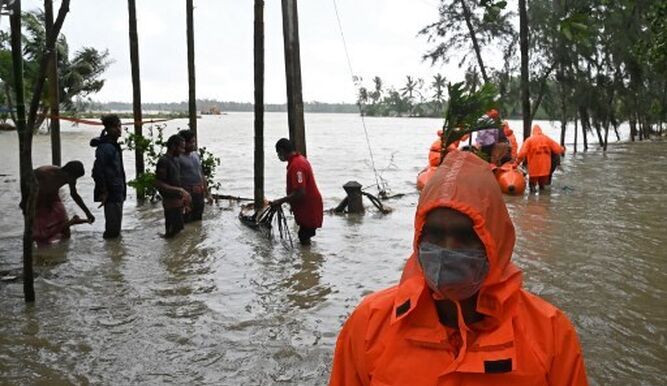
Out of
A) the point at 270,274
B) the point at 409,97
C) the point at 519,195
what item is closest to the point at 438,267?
the point at 270,274

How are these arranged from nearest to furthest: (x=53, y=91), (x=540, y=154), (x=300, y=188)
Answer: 1. (x=300, y=188)
2. (x=53, y=91)
3. (x=540, y=154)

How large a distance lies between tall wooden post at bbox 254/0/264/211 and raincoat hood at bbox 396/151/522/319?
8.95 m

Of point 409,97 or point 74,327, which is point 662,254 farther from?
point 409,97

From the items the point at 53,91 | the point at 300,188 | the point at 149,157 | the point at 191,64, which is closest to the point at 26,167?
the point at 300,188

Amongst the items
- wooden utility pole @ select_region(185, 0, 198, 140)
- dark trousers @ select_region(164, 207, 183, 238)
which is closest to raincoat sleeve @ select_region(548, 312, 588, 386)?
dark trousers @ select_region(164, 207, 183, 238)

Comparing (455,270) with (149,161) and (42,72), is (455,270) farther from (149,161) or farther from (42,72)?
(149,161)

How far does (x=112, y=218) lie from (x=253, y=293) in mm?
3659

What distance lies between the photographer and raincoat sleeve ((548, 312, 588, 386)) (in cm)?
180

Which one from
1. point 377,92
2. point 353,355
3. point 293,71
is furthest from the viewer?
point 377,92

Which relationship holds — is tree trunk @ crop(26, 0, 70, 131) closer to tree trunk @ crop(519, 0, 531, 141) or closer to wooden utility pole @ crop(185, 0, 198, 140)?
wooden utility pole @ crop(185, 0, 198, 140)

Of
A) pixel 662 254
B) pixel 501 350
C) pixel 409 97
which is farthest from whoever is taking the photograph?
pixel 409 97

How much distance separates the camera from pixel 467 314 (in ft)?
6.21

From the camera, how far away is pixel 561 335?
5.98 ft

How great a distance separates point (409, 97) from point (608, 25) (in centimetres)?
8627
